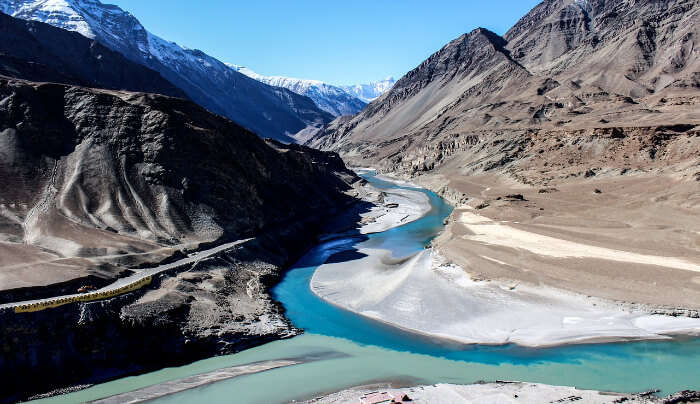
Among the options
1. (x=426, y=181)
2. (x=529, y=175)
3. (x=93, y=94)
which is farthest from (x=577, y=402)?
(x=426, y=181)

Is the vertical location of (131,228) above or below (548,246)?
above

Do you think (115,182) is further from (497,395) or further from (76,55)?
(76,55)

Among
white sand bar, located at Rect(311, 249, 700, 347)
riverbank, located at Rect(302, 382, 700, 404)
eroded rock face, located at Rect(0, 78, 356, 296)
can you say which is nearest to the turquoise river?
white sand bar, located at Rect(311, 249, 700, 347)

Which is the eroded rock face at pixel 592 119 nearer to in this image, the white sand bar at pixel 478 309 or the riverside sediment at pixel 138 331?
the white sand bar at pixel 478 309

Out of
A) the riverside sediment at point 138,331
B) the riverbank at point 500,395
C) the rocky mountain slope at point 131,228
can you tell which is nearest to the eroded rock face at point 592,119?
the rocky mountain slope at point 131,228

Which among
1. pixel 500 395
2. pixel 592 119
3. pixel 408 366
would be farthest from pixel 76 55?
pixel 500 395

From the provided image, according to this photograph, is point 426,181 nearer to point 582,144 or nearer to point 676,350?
point 582,144

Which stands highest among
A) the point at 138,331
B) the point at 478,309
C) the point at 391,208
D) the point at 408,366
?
the point at 391,208
